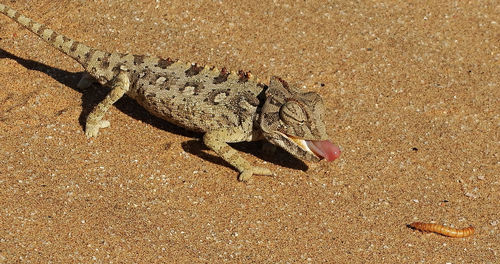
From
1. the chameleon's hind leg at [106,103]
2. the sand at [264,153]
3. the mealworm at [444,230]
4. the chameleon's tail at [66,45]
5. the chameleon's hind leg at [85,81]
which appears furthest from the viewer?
the chameleon's hind leg at [85,81]

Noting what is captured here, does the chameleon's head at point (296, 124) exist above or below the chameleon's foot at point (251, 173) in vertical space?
above

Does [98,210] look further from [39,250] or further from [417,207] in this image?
[417,207]

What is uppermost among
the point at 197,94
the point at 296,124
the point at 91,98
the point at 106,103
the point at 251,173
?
the point at 296,124

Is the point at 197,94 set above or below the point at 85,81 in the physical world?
above

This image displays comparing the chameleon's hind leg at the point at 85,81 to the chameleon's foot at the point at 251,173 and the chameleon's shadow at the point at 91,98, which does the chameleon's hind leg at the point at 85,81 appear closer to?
the chameleon's shadow at the point at 91,98

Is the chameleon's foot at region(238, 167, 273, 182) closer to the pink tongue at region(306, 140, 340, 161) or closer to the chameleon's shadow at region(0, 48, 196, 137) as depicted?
the pink tongue at region(306, 140, 340, 161)

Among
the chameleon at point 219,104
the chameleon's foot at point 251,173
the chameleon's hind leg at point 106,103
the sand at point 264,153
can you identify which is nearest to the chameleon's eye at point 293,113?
the chameleon at point 219,104

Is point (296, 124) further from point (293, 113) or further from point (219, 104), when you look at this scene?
point (219, 104)

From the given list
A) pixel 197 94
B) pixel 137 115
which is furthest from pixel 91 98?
pixel 197 94
